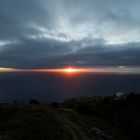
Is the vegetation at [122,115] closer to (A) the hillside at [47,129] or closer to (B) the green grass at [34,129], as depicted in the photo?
(A) the hillside at [47,129]

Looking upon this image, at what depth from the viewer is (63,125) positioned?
106 feet

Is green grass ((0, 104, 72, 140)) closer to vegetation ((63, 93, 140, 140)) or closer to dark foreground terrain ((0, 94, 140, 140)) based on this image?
dark foreground terrain ((0, 94, 140, 140))

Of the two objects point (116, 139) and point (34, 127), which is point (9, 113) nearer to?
point (34, 127)

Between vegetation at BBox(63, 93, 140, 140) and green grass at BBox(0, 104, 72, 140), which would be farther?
vegetation at BBox(63, 93, 140, 140)

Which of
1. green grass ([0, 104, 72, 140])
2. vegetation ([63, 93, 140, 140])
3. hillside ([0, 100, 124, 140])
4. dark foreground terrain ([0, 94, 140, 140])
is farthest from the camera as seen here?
vegetation ([63, 93, 140, 140])

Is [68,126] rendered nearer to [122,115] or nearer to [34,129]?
[34,129]

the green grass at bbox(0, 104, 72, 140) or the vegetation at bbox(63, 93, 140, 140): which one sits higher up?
the green grass at bbox(0, 104, 72, 140)

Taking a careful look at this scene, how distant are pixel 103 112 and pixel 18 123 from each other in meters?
23.8

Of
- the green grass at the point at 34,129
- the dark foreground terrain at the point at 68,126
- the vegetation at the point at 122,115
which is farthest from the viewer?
the vegetation at the point at 122,115

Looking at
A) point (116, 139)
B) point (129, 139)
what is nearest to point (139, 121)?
point (129, 139)

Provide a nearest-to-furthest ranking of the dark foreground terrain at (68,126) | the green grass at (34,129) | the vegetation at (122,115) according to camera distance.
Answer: the green grass at (34,129) → the dark foreground terrain at (68,126) → the vegetation at (122,115)

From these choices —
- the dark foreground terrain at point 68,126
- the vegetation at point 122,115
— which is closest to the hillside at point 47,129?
the dark foreground terrain at point 68,126

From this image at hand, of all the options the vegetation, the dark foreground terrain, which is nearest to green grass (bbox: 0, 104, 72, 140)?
the dark foreground terrain

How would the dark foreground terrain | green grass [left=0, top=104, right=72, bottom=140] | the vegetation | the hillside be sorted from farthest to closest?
the vegetation < the dark foreground terrain < the hillside < green grass [left=0, top=104, right=72, bottom=140]
